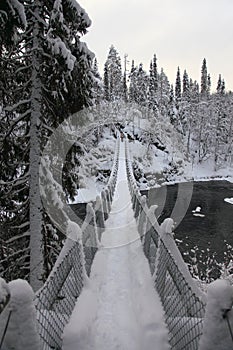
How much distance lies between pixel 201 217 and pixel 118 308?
18.1m

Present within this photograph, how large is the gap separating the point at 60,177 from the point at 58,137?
0.73m

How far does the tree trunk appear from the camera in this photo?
509 cm

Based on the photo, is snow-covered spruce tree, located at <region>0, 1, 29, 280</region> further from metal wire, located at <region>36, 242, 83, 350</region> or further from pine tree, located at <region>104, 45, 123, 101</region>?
pine tree, located at <region>104, 45, 123, 101</region>

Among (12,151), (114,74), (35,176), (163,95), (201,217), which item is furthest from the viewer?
(114,74)

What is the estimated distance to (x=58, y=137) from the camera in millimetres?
5543

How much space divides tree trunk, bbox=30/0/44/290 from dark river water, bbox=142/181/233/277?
9726mm

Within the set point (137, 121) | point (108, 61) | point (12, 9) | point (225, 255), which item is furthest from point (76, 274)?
point (108, 61)

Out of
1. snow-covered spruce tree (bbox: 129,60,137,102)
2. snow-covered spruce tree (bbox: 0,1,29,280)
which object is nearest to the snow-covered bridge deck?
snow-covered spruce tree (bbox: 0,1,29,280)

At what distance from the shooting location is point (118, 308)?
3812 mm

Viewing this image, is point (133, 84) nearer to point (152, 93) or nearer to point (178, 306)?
point (152, 93)

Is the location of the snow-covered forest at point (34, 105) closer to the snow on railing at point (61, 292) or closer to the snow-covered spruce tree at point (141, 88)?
the snow on railing at point (61, 292)

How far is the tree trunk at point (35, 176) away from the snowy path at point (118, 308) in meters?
0.90

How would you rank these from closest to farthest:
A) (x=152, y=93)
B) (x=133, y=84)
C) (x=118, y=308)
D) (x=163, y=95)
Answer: (x=118, y=308) < (x=152, y=93) < (x=133, y=84) < (x=163, y=95)

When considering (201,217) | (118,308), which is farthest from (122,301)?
(201,217)
